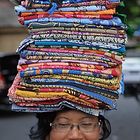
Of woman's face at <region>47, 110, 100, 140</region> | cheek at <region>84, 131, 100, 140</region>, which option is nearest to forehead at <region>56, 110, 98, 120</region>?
woman's face at <region>47, 110, 100, 140</region>

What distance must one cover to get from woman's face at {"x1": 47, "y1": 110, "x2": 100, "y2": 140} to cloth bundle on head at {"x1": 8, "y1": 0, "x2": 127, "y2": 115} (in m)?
0.06

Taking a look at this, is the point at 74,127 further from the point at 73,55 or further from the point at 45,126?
the point at 73,55

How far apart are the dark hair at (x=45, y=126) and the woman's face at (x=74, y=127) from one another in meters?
0.09

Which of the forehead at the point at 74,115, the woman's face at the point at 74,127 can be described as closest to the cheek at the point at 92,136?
the woman's face at the point at 74,127

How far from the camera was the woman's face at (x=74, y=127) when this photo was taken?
11.8ft

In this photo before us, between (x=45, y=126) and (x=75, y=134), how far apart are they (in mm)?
294

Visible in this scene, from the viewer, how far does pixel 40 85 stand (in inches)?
141

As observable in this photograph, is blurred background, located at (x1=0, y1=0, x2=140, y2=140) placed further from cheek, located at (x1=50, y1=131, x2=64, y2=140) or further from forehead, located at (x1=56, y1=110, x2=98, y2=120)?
cheek, located at (x1=50, y1=131, x2=64, y2=140)

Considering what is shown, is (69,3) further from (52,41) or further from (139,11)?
(139,11)

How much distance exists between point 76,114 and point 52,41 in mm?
427

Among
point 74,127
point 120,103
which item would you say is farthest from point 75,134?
point 120,103

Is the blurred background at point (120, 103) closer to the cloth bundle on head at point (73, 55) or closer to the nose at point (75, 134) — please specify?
the cloth bundle on head at point (73, 55)

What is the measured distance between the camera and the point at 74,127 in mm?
3605

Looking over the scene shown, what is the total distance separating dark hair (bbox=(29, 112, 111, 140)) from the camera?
12.3 feet
